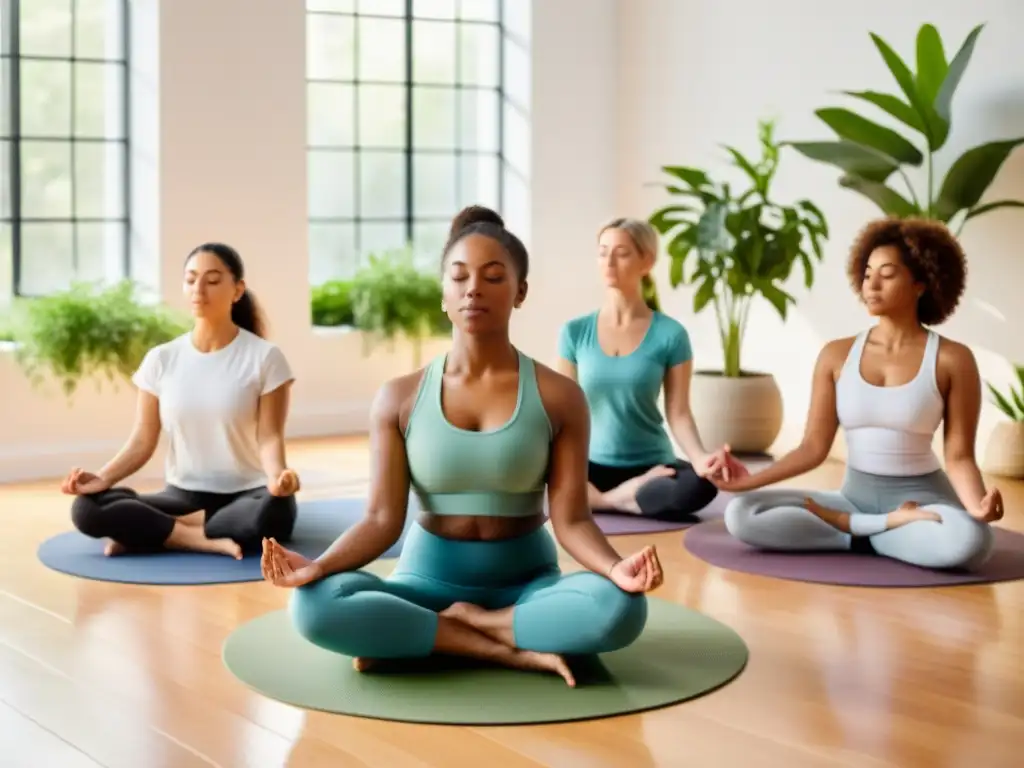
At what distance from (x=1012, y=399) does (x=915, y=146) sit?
1043 millimetres

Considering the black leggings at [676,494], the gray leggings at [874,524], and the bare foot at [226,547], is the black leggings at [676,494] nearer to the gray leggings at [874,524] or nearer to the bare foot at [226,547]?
the gray leggings at [874,524]

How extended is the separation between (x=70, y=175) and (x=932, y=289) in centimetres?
389

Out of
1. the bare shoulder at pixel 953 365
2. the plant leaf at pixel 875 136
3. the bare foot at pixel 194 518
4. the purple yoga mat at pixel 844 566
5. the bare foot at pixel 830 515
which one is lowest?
the purple yoga mat at pixel 844 566

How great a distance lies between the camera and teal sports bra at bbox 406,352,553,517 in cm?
313

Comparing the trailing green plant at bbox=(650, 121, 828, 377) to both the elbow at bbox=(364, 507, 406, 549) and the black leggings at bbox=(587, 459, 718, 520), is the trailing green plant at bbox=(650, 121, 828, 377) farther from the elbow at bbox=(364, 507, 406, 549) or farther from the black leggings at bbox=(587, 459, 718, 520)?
the elbow at bbox=(364, 507, 406, 549)

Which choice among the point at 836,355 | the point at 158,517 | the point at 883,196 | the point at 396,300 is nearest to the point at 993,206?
the point at 883,196

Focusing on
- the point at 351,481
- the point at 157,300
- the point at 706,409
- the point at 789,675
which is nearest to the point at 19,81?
the point at 157,300

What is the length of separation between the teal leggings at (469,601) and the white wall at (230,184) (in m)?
2.85

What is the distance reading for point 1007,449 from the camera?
19.6 feet

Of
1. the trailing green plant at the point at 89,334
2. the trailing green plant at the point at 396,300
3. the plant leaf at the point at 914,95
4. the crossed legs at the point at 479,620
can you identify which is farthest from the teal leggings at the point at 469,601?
the trailing green plant at the point at 396,300

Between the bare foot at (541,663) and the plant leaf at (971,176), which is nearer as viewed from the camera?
the bare foot at (541,663)

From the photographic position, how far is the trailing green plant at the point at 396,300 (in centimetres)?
705

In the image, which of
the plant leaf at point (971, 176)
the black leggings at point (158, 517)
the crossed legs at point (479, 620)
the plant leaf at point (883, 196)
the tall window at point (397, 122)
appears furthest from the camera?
the tall window at point (397, 122)

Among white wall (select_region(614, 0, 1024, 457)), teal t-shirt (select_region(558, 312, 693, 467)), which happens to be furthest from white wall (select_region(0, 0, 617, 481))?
teal t-shirt (select_region(558, 312, 693, 467))
